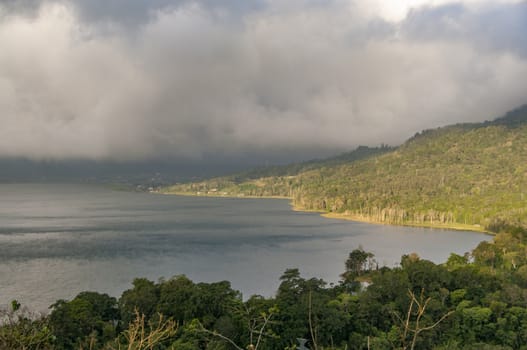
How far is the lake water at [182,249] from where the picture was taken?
50156 mm

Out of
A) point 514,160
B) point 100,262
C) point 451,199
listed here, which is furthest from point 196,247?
point 514,160

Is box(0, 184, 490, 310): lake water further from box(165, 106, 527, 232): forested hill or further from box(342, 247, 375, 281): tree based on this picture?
box(165, 106, 527, 232): forested hill

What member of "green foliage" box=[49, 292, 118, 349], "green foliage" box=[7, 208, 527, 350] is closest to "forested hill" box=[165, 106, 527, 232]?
"green foliage" box=[7, 208, 527, 350]

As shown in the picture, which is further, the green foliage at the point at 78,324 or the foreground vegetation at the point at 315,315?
the foreground vegetation at the point at 315,315

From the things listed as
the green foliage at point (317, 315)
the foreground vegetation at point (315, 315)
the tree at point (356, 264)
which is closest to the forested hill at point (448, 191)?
the tree at point (356, 264)

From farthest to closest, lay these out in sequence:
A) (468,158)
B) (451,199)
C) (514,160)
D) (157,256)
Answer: (468,158)
(514,160)
(451,199)
(157,256)

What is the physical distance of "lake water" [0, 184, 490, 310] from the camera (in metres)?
50.2

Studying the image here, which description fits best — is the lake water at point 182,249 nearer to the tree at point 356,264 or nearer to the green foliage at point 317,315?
the tree at point 356,264

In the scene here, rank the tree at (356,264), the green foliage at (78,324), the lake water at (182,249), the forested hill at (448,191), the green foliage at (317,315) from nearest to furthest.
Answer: the green foliage at (78,324)
the green foliage at (317,315)
the lake water at (182,249)
the tree at (356,264)
the forested hill at (448,191)

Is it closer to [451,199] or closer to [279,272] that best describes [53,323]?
[279,272]

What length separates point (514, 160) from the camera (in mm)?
165375

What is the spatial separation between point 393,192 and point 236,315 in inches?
5237

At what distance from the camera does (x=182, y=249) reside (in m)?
72.6

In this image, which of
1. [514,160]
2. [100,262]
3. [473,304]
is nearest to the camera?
[473,304]
